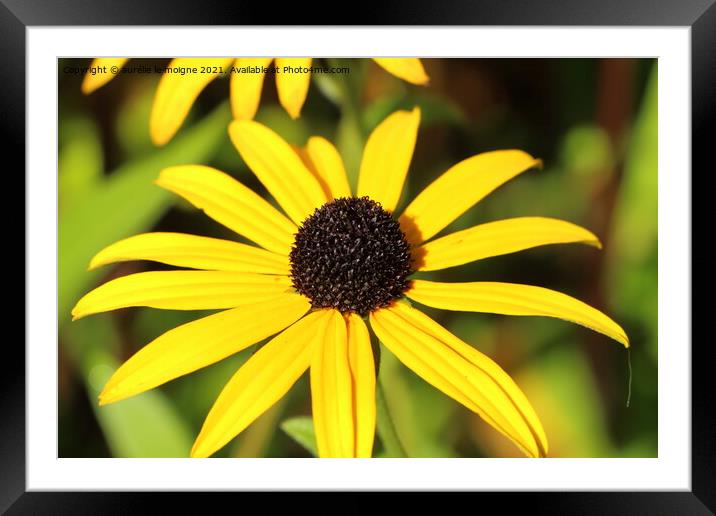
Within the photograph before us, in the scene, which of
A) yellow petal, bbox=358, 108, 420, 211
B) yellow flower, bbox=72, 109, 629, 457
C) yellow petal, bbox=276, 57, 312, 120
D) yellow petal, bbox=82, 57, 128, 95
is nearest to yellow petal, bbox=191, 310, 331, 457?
yellow flower, bbox=72, 109, 629, 457

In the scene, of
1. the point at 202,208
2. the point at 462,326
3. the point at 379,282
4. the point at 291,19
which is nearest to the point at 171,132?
the point at 202,208

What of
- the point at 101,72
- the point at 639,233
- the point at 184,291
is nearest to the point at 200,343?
the point at 184,291

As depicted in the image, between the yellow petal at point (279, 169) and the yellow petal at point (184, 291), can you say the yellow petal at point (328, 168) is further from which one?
the yellow petal at point (184, 291)

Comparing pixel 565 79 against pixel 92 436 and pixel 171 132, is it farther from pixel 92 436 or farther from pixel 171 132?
pixel 92 436

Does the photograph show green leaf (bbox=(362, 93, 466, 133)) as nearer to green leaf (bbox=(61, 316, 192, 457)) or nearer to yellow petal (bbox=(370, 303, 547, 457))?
yellow petal (bbox=(370, 303, 547, 457))

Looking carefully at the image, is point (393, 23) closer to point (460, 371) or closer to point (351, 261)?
point (351, 261)

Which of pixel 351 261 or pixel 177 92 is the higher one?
pixel 177 92
